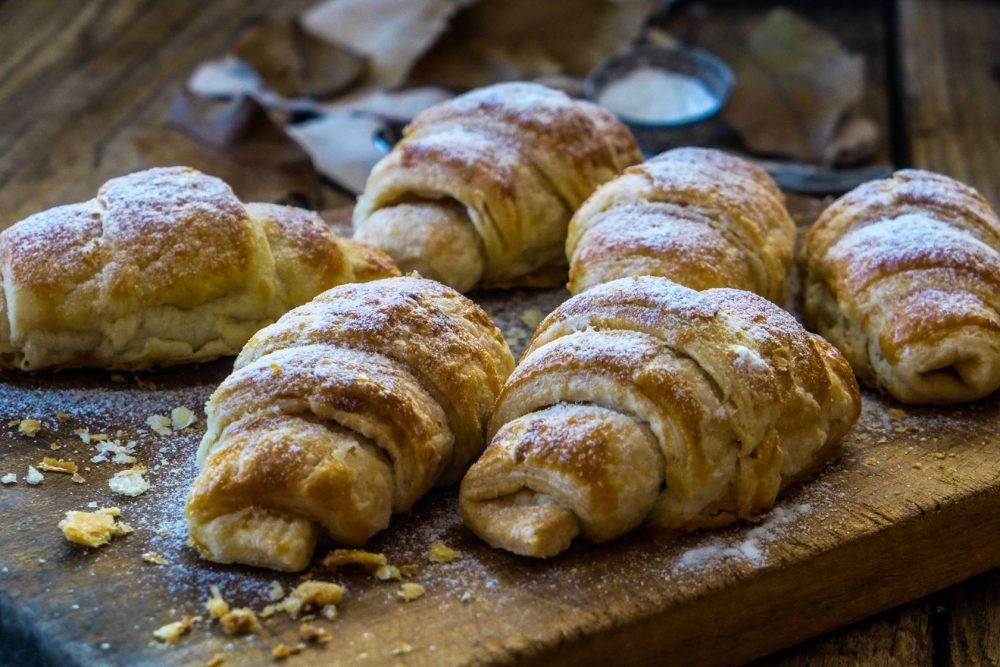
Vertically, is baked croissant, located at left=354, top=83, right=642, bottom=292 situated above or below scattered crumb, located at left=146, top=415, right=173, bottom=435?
above

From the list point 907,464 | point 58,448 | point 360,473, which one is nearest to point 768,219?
point 907,464

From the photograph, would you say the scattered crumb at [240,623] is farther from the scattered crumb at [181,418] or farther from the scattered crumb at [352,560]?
the scattered crumb at [181,418]

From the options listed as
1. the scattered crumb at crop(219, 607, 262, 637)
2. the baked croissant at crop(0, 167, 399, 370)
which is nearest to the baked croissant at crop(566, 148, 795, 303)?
the baked croissant at crop(0, 167, 399, 370)

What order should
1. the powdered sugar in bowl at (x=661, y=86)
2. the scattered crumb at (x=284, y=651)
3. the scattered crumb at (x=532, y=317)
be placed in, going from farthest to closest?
the powdered sugar in bowl at (x=661, y=86)
the scattered crumb at (x=532, y=317)
the scattered crumb at (x=284, y=651)

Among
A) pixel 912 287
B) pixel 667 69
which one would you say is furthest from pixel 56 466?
pixel 667 69

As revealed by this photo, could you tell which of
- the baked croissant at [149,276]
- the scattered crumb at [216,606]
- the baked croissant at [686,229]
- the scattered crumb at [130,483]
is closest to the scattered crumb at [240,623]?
the scattered crumb at [216,606]

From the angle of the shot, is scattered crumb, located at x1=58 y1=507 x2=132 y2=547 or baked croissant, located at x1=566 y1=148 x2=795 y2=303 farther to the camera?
baked croissant, located at x1=566 y1=148 x2=795 y2=303

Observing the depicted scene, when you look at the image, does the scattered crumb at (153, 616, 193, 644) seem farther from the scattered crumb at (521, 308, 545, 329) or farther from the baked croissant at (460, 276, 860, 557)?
the scattered crumb at (521, 308, 545, 329)

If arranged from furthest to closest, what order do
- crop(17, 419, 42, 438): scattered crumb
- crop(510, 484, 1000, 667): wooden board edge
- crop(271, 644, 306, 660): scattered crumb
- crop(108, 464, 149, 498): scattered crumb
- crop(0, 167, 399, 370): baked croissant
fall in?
1. crop(0, 167, 399, 370): baked croissant
2. crop(17, 419, 42, 438): scattered crumb
3. crop(108, 464, 149, 498): scattered crumb
4. crop(510, 484, 1000, 667): wooden board edge
5. crop(271, 644, 306, 660): scattered crumb
